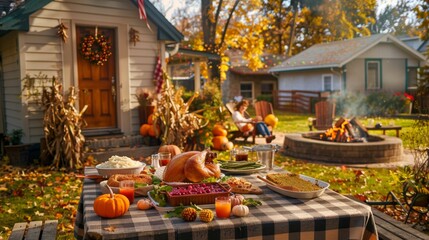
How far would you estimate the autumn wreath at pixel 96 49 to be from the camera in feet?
33.3

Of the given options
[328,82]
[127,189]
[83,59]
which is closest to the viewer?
[127,189]

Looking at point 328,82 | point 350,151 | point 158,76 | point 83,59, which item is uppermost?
point 328,82

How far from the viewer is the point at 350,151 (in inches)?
381

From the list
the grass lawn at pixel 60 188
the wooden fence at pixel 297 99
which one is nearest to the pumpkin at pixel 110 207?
the grass lawn at pixel 60 188

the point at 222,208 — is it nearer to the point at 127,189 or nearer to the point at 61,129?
the point at 127,189

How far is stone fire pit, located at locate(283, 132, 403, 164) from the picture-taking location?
9625 mm

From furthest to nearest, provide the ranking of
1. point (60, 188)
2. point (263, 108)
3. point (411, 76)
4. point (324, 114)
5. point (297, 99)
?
point (297, 99) → point (411, 76) → point (263, 108) → point (324, 114) → point (60, 188)

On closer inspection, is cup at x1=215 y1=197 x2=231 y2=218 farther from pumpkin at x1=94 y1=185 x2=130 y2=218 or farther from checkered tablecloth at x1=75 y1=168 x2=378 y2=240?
pumpkin at x1=94 y1=185 x2=130 y2=218

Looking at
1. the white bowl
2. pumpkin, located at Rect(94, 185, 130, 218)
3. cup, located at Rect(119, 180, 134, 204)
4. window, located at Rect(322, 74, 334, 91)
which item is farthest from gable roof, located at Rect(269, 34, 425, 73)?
pumpkin, located at Rect(94, 185, 130, 218)

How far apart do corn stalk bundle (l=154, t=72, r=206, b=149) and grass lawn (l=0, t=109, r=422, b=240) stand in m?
2.16

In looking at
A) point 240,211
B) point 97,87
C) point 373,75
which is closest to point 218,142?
point 97,87

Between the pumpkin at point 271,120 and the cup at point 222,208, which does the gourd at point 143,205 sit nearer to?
the cup at point 222,208

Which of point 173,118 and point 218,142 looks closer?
point 173,118

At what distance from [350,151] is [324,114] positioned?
454 cm
